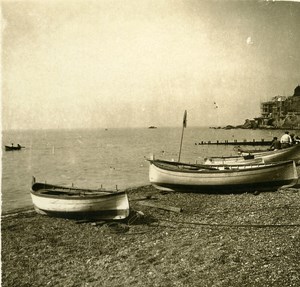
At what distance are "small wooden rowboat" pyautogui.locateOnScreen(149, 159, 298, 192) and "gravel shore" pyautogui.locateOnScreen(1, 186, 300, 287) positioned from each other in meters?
1.31

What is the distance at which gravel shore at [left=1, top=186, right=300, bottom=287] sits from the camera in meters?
7.45

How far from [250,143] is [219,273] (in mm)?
50289

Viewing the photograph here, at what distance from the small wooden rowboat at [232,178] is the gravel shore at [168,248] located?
131 centimetres

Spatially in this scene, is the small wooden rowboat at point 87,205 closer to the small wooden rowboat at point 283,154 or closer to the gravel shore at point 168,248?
the gravel shore at point 168,248

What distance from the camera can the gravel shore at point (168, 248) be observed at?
24.4 ft

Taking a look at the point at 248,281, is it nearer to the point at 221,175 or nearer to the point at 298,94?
the point at 221,175

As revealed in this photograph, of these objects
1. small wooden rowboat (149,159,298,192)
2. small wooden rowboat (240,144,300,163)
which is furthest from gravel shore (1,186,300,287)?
small wooden rowboat (240,144,300,163)

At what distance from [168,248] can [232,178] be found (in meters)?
7.07

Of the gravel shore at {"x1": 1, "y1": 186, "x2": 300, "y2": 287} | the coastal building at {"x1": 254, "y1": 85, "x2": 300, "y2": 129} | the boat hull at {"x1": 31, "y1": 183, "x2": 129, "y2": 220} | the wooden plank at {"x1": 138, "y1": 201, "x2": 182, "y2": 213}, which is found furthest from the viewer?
the coastal building at {"x1": 254, "y1": 85, "x2": 300, "y2": 129}

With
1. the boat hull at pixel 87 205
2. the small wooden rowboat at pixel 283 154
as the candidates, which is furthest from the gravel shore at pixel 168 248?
the small wooden rowboat at pixel 283 154

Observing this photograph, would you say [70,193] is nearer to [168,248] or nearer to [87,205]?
[87,205]

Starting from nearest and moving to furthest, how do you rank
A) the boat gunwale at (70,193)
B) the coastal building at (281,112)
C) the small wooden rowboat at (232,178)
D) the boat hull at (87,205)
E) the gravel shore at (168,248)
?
the gravel shore at (168,248) → the boat hull at (87,205) → the boat gunwale at (70,193) → the small wooden rowboat at (232,178) → the coastal building at (281,112)

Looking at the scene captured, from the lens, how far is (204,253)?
8.38 metres

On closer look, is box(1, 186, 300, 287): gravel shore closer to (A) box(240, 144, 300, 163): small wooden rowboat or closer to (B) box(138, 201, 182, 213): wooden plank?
(B) box(138, 201, 182, 213): wooden plank
